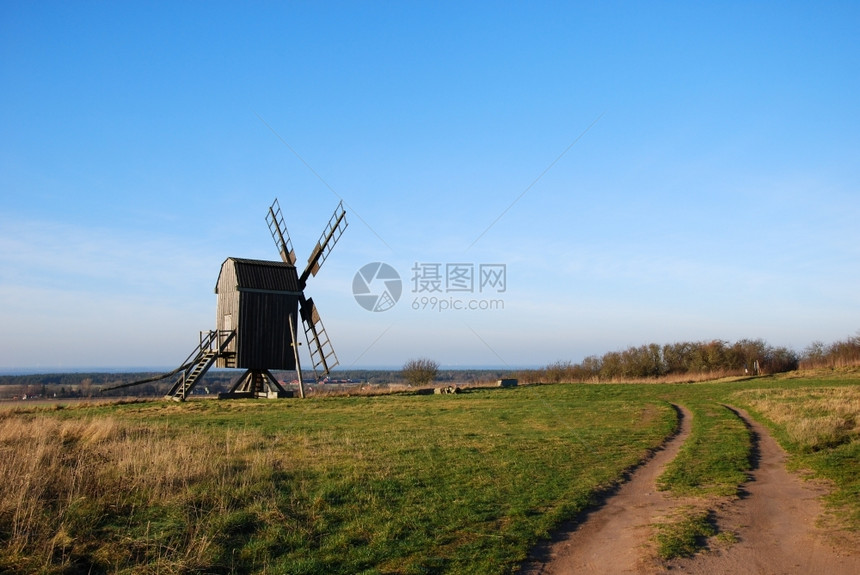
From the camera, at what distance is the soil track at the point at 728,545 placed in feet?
24.1

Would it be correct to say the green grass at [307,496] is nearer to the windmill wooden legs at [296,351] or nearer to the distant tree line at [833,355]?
the windmill wooden legs at [296,351]

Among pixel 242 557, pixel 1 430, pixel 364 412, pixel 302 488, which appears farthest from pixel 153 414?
pixel 242 557

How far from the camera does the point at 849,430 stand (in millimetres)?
16859

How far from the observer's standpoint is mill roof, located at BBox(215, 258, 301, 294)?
116 feet

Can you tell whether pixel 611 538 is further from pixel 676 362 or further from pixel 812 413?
pixel 676 362

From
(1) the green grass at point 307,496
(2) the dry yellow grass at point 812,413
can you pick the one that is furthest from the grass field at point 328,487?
(2) the dry yellow grass at point 812,413

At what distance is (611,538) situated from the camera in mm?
8578

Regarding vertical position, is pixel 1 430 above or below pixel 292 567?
above

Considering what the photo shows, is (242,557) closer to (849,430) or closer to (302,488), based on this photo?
(302,488)

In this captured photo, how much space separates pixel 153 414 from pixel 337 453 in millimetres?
13717

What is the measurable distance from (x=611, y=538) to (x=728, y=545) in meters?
1.42

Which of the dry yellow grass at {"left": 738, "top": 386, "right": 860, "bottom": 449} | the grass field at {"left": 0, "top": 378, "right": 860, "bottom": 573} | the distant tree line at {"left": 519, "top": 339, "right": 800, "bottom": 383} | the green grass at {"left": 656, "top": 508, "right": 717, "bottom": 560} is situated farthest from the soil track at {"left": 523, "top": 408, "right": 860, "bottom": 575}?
the distant tree line at {"left": 519, "top": 339, "right": 800, "bottom": 383}

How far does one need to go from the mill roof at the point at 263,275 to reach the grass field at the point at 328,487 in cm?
1533

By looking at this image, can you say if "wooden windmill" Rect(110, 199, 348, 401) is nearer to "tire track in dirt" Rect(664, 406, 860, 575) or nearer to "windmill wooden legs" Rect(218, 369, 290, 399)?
"windmill wooden legs" Rect(218, 369, 290, 399)
